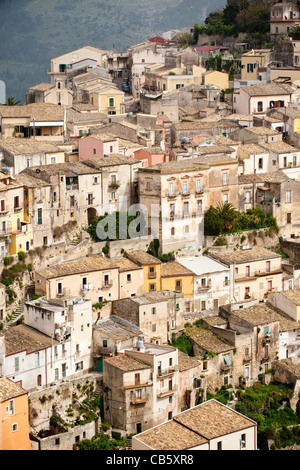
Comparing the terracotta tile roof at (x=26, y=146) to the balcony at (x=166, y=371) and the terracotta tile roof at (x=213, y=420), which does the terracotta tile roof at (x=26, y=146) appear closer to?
the balcony at (x=166, y=371)

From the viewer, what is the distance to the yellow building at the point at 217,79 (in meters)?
72.5

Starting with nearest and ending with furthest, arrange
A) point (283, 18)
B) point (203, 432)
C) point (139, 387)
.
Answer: point (203, 432), point (139, 387), point (283, 18)

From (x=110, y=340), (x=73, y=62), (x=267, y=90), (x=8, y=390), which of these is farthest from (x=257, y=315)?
(x=73, y=62)

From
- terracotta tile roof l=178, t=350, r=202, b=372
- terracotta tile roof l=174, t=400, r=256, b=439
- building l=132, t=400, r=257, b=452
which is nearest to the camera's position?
building l=132, t=400, r=257, b=452

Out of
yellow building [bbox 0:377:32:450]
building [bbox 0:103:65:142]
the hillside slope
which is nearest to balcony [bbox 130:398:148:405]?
yellow building [bbox 0:377:32:450]

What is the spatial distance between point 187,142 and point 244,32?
22.6 metres

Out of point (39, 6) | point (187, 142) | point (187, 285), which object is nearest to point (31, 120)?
point (187, 142)

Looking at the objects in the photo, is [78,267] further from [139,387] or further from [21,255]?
[139,387]

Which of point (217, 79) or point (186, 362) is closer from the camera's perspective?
point (186, 362)

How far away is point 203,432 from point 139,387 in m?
3.26

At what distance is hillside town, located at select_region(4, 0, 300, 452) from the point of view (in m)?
46.4

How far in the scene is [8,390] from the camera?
43875mm

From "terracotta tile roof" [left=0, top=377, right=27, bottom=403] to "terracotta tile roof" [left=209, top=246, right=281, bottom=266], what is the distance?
1300cm

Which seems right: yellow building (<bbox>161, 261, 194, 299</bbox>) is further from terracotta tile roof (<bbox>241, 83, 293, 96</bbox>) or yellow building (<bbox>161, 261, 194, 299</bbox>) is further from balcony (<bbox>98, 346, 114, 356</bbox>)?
terracotta tile roof (<bbox>241, 83, 293, 96</bbox>)
